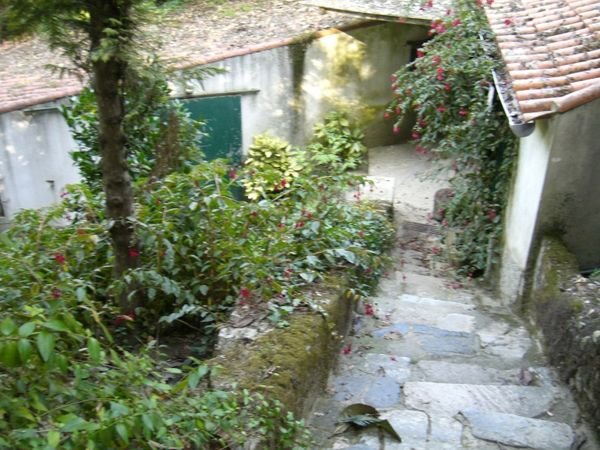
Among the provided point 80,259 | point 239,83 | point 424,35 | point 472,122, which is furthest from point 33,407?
point 424,35

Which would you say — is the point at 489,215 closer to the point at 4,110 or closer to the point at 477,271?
the point at 477,271

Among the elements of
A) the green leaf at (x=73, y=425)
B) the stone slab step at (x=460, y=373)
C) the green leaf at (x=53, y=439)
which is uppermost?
the green leaf at (x=53, y=439)

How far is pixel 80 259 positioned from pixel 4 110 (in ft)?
19.2

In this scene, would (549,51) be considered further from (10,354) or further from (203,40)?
(203,40)

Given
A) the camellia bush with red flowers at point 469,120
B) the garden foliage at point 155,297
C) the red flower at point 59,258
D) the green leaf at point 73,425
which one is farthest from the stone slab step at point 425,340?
the green leaf at point 73,425

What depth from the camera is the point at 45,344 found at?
1.87 meters

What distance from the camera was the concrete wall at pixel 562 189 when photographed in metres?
5.20

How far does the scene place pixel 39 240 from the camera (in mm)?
3904

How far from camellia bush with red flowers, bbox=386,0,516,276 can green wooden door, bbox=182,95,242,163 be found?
4201 mm

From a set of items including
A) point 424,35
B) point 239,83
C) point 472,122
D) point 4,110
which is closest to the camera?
point 472,122

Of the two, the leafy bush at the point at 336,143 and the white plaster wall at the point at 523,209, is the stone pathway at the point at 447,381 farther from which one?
the leafy bush at the point at 336,143

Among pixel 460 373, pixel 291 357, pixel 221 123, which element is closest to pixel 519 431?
pixel 460 373

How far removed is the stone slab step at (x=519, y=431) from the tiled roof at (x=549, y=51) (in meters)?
2.50

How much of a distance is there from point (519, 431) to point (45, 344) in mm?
2797
